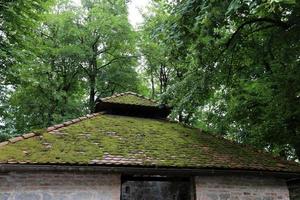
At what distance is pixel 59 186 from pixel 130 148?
1.97m

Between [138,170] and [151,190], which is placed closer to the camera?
[138,170]

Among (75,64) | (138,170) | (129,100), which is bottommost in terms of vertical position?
(138,170)

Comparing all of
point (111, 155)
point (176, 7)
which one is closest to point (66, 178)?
point (111, 155)

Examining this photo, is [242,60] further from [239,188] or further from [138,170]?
[138,170]

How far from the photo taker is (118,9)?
830 inches

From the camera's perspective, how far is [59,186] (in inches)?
287

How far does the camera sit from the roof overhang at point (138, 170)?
6.82 metres

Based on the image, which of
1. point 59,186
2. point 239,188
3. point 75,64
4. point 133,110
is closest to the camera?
point 59,186

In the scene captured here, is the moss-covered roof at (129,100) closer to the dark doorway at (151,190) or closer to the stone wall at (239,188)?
the dark doorway at (151,190)

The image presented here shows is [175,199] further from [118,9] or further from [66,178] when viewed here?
[118,9]

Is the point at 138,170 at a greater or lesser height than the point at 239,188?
greater

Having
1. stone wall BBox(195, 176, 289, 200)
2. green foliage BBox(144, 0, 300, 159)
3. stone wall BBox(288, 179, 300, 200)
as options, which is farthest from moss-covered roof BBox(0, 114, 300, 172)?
stone wall BBox(288, 179, 300, 200)

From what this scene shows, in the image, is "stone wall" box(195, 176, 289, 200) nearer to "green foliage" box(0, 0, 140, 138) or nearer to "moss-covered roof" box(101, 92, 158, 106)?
"moss-covered roof" box(101, 92, 158, 106)

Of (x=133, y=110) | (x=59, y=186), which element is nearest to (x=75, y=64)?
(x=133, y=110)
